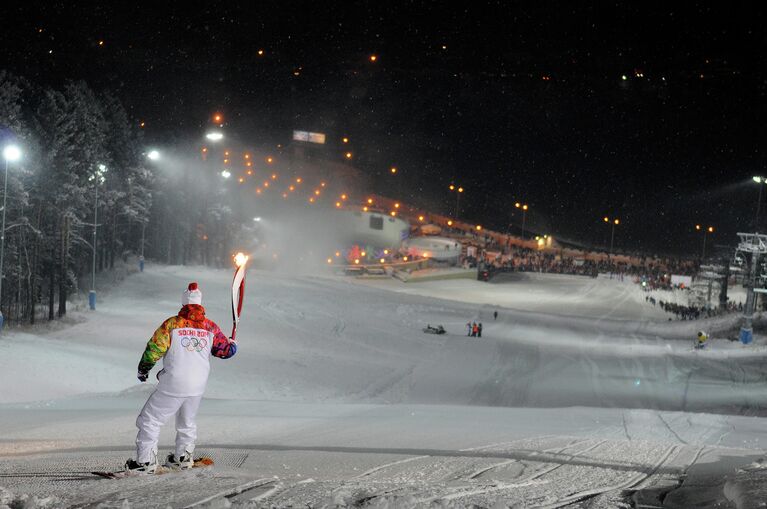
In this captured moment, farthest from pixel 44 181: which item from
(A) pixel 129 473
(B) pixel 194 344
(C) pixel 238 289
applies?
(A) pixel 129 473

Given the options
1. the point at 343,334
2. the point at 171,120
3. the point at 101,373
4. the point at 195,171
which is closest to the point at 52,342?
the point at 101,373

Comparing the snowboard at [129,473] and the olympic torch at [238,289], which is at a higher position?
the olympic torch at [238,289]

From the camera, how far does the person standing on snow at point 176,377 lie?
5828mm

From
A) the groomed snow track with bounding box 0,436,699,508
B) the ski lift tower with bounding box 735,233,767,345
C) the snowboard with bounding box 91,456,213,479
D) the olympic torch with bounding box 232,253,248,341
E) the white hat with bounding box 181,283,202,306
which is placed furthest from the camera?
the ski lift tower with bounding box 735,233,767,345

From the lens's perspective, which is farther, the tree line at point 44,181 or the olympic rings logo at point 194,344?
the tree line at point 44,181

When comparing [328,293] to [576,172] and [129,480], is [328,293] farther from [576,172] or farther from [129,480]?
[576,172]

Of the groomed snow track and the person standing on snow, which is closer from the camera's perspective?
the groomed snow track

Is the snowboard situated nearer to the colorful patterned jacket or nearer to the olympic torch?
the colorful patterned jacket

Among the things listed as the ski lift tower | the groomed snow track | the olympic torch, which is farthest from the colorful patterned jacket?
the ski lift tower

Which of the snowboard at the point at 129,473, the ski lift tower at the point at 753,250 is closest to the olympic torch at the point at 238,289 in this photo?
the snowboard at the point at 129,473

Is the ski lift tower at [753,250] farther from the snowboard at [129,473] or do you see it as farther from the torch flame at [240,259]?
the snowboard at [129,473]

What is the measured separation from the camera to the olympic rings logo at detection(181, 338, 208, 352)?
19.4 ft

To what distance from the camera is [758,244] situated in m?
37.0

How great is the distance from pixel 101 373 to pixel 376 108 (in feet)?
546
